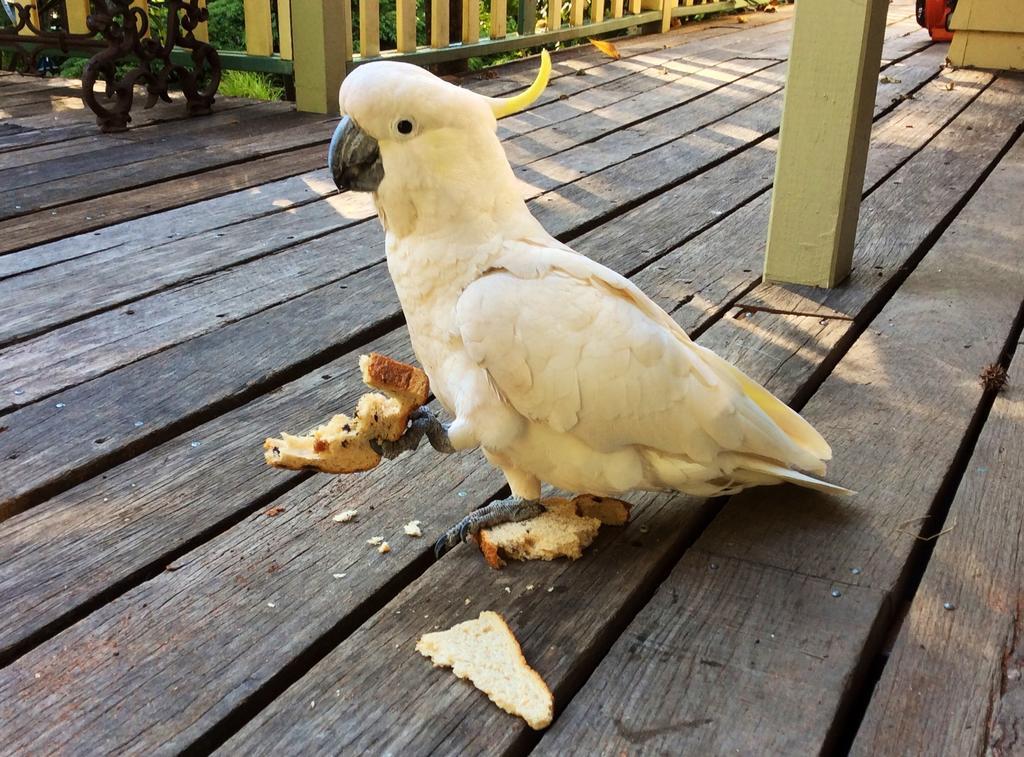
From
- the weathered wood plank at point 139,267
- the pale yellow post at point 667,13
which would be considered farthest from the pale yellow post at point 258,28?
the pale yellow post at point 667,13

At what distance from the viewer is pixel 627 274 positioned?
2.34 meters

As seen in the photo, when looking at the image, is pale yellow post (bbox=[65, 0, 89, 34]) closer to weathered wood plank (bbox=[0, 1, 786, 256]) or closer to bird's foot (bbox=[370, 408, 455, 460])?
weathered wood plank (bbox=[0, 1, 786, 256])

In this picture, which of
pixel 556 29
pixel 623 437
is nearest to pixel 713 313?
pixel 623 437

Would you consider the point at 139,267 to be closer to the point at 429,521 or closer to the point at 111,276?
the point at 111,276

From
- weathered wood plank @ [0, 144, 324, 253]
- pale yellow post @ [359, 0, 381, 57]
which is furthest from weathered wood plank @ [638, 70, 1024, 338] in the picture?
pale yellow post @ [359, 0, 381, 57]

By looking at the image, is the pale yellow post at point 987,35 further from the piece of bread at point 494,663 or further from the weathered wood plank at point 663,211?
the piece of bread at point 494,663

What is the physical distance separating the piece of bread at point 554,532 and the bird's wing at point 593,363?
0.47ft

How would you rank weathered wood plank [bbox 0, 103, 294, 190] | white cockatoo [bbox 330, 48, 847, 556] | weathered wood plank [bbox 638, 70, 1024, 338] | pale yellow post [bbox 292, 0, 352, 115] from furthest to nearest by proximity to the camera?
pale yellow post [bbox 292, 0, 352, 115]
weathered wood plank [bbox 0, 103, 294, 190]
weathered wood plank [bbox 638, 70, 1024, 338]
white cockatoo [bbox 330, 48, 847, 556]

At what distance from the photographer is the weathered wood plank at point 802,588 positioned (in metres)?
1.08

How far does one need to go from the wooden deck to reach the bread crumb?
1 centimetres

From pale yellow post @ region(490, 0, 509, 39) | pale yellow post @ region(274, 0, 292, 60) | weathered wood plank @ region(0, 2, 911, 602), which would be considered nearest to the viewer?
weathered wood plank @ region(0, 2, 911, 602)

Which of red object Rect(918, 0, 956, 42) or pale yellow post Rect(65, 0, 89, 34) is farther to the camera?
red object Rect(918, 0, 956, 42)

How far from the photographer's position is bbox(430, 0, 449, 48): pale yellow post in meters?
4.44

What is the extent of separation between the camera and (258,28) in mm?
4062
